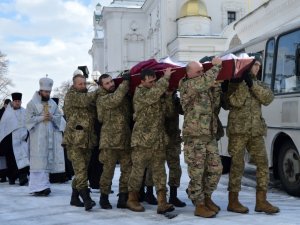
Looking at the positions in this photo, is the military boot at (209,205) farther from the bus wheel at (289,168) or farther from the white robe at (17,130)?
the white robe at (17,130)

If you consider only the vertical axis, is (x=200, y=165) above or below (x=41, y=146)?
below

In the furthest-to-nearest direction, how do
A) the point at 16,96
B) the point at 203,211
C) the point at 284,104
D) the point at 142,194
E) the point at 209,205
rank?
1. the point at 16,96
2. the point at 284,104
3. the point at 142,194
4. the point at 209,205
5. the point at 203,211

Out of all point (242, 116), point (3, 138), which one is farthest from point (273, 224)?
point (3, 138)

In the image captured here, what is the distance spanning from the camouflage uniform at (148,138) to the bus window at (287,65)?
101 inches

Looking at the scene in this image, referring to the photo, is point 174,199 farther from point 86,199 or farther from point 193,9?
point 193,9

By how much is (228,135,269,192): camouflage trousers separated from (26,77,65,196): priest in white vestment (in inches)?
132

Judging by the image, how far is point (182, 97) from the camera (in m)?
6.18

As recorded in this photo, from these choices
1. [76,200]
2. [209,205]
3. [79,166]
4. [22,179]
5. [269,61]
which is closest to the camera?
[209,205]

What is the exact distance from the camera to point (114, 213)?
259 inches

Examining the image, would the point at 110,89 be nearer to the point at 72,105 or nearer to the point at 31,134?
the point at 72,105

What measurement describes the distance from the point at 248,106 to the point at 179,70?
944 mm

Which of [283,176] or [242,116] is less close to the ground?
[242,116]

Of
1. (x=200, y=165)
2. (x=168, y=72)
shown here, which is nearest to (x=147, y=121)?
(x=168, y=72)

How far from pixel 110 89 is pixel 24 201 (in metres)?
2.32
